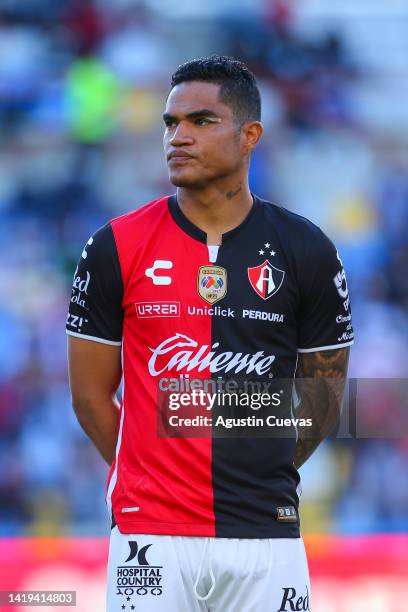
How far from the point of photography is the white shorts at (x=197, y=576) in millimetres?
2756

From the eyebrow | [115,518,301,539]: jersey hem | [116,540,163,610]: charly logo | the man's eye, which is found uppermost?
the eyebrow

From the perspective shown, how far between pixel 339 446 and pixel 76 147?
303cm

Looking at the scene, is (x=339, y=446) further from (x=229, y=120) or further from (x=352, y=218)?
(x=229, y=120)

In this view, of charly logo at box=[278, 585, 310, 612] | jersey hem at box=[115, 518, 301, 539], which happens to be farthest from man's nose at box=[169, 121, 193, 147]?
charly logo at box=[278, 585, 310, 612]

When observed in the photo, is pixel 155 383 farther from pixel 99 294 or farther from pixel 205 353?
pixel 99 294

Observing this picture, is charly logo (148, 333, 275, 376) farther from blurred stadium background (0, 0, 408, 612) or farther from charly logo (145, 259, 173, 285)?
blurred stadium background (0, 0, 408, 612)

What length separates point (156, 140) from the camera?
27.2ft

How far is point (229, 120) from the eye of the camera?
3.11 m

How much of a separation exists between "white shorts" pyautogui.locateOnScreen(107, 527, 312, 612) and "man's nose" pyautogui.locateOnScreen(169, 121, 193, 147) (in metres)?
1.10

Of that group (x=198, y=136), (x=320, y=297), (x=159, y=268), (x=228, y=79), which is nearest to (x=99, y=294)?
(x=159, y=268)

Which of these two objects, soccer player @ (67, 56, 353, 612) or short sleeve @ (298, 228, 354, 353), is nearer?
soccer player @ (67, 56, 353, 612)

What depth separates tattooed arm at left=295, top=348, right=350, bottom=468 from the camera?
3.17 m

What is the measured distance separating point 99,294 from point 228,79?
2.46 ft

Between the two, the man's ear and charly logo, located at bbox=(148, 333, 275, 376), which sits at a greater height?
the man's ear
